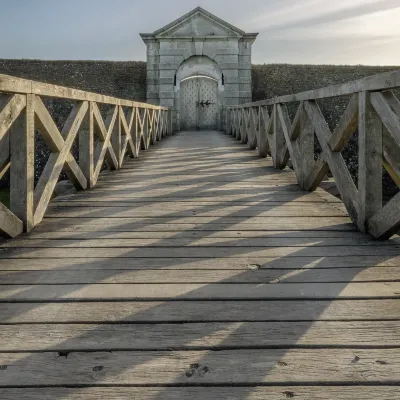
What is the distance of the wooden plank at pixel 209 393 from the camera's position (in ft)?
3.69

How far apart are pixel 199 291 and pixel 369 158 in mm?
1377

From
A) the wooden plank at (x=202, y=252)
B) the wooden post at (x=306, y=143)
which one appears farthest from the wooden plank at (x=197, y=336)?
the wooden post at (x=306, y=143)

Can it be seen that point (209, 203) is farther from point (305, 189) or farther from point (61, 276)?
point (61, 276)

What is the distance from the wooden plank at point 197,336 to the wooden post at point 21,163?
4.04ft

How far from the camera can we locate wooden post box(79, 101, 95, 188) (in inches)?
152

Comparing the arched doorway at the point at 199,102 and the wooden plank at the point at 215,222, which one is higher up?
the arched doorway at the point at 199,102

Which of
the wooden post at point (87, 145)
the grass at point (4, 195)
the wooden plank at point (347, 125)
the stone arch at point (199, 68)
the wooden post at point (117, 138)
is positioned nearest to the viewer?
the wooden plank at point (347, 125)

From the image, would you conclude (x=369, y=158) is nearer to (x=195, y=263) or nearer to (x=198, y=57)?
(x=195, y=263)

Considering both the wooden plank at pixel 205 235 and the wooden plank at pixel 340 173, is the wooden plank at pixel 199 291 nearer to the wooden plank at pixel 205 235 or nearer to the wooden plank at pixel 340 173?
the wooden plank at pixel 205 235

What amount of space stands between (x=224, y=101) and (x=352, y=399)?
16.7m

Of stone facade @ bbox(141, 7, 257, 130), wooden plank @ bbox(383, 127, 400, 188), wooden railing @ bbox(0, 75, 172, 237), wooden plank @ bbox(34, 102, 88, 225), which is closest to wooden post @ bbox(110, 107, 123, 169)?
wooden railing @ bbox(0, 75, 172, 237)

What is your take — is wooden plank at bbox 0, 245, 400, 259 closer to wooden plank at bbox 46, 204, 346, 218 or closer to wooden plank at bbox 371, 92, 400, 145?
wooden plank at bbox 371, 92, 400, 145

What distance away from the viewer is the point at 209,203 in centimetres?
340

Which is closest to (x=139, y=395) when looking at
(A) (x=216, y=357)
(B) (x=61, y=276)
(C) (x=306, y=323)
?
(A) (x=216, y=357)
